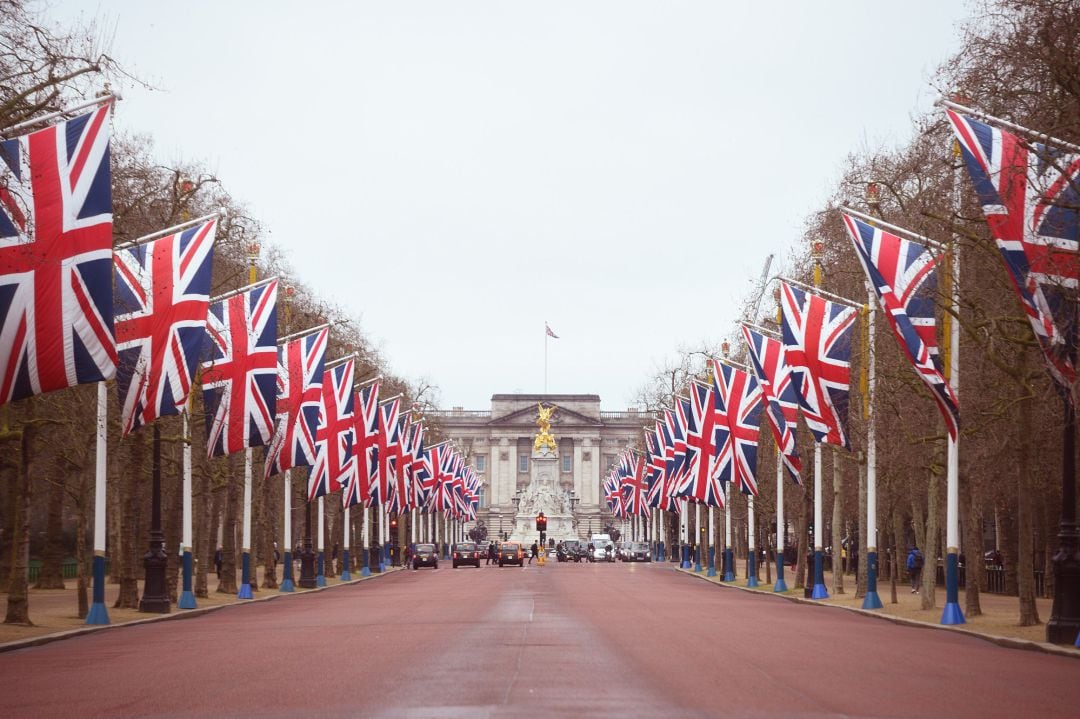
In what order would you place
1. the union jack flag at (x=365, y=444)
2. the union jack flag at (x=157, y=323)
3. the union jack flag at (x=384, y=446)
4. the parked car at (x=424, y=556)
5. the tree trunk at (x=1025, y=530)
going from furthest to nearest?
1. the parked car at (x=424, y=556)
2. the union jack flag at (x=384, y=446)
3. the union jack flag at (x=365, y=444)
4. the union jack flag at (x=157, y=323)
5. the tree trunk at (x=1025, y=530)

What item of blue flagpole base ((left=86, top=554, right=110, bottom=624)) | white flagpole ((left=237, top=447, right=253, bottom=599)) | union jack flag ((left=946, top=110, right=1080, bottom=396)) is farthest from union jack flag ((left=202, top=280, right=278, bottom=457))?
union jack flag ((left=946, top=110, right=1080, bottom=396))

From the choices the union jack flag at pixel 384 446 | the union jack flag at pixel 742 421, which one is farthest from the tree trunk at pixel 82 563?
the union jack flag at pixel 384 446

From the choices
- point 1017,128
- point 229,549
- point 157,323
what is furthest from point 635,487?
point 1017,128

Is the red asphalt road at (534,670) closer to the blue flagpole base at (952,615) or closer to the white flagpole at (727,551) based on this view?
the blue flagpole base at (952,615)

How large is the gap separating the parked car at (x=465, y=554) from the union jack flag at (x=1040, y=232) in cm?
7586

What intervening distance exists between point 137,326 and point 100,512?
4.10 metres

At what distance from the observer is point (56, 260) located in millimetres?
23875

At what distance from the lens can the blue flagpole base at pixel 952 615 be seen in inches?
1312

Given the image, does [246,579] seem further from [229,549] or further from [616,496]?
[616,496]

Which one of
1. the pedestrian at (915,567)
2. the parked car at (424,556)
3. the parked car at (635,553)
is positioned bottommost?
the parked car at (635,553)

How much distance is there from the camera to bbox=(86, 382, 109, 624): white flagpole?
3297 cm

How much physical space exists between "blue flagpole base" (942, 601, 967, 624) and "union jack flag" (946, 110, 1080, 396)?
10.1m

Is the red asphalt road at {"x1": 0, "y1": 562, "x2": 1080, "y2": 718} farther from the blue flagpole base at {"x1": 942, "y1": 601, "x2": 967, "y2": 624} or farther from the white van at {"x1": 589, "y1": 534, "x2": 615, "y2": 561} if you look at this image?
the white van at {"x1": 589, "y1": 534, "x2": 615, "y2": 561}

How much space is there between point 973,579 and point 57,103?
21334mm
